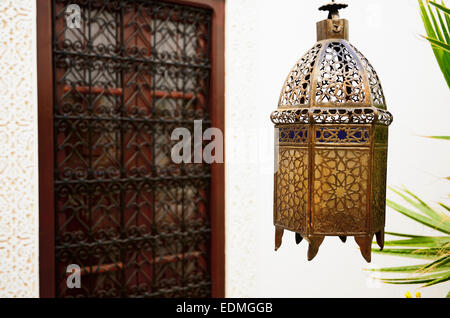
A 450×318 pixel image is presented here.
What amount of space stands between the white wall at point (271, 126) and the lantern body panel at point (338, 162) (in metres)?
1.20

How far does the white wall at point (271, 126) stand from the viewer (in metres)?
1.97

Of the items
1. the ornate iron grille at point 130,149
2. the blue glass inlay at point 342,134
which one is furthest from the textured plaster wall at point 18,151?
the blue glass inlay at point 342,134

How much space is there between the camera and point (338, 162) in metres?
0.72

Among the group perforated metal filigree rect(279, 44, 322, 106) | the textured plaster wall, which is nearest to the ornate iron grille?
the textured plaster wall

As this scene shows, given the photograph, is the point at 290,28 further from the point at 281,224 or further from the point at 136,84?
the point at 281,224

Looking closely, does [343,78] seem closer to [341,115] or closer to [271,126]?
[341,115]

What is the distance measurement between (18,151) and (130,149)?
1.52 ft

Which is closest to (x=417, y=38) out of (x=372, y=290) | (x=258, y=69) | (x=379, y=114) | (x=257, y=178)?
(x=258, y=69)

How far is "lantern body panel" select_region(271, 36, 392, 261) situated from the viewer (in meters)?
0.73

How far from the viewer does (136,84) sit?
1.80 metres

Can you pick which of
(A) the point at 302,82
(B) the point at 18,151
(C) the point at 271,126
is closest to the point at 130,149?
(B) the point at 18,151

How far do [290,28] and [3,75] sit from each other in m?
1.33

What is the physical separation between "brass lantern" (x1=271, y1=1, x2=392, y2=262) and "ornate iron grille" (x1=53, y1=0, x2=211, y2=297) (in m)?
1.16

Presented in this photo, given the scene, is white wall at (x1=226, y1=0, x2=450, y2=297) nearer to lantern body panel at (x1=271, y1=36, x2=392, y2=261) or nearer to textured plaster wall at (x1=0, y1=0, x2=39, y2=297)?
textured plaster wall at (x1=0, y1=0, x2=39, y2=297)
